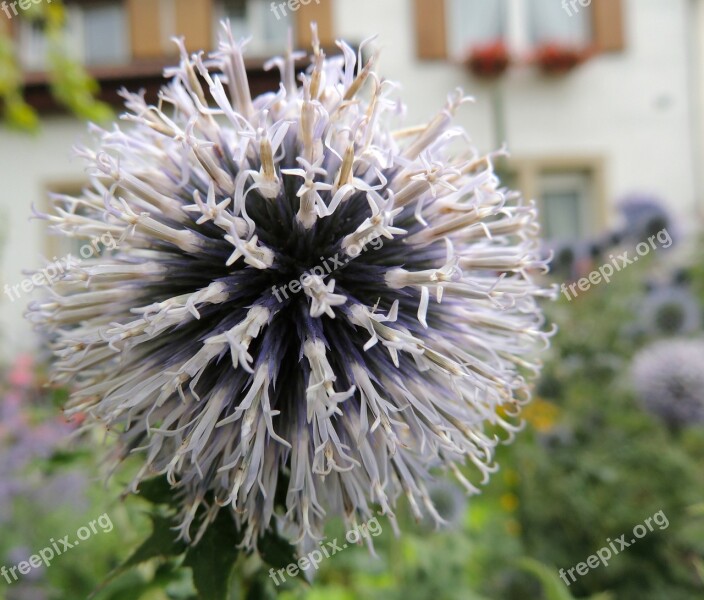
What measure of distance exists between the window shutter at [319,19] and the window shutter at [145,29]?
139 centimetres

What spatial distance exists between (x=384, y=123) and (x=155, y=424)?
0.69 meters

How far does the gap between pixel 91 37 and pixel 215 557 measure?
23.0 feet

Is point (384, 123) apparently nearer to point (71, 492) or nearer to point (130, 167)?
point (130, 167)

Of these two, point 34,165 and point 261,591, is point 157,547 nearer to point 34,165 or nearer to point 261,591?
point 261,591

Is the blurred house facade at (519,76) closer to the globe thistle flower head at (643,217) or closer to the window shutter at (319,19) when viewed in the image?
the window shutter at (319,19)

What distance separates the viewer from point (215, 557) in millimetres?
979

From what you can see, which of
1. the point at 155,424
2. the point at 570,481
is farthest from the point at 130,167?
the point at 570,481

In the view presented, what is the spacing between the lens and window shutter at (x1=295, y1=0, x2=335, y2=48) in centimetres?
618

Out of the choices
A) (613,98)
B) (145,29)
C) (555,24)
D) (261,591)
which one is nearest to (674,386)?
(261,591)

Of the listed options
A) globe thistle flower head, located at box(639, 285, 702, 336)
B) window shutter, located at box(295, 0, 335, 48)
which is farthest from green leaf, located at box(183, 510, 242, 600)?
window shutter, located at box(295, 0, 335, 48)

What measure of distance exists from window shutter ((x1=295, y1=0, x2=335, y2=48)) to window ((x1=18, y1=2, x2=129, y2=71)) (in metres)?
1.84

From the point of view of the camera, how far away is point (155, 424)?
42.9 inches

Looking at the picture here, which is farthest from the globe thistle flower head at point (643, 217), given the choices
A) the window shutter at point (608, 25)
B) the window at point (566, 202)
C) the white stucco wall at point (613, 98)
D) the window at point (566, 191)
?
the window shutter at point (608, 25)

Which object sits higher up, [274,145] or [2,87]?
[2,87]
